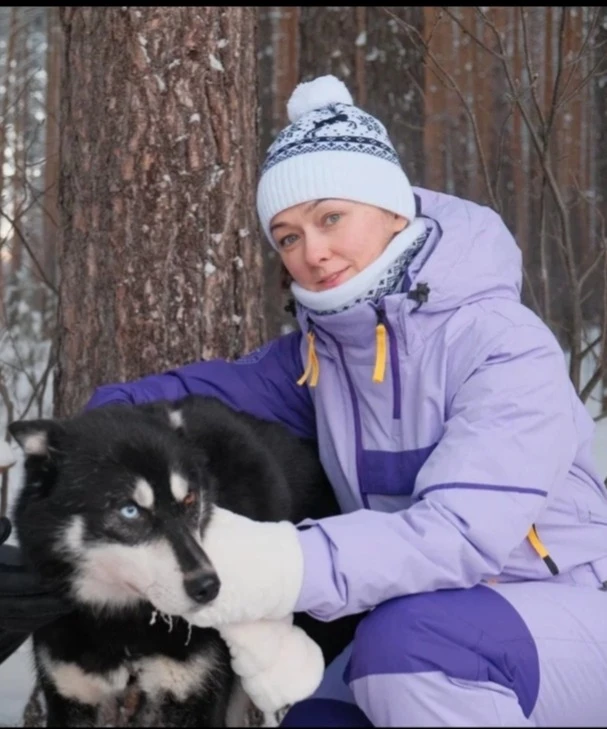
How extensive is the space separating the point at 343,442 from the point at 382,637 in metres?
0.71

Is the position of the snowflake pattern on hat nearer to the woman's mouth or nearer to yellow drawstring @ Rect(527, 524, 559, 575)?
the woman's mouth

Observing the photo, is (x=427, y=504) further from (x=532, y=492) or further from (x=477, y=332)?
(x=477, y=332)

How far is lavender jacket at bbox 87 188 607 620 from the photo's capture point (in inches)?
99.0

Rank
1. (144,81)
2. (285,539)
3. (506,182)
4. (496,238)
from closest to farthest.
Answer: (285,539), (496,238), (144,81), (506,182)

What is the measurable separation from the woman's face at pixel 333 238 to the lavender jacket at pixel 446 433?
0.11 meters

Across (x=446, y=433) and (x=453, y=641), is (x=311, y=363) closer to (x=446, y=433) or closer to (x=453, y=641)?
(x=446, y=433)

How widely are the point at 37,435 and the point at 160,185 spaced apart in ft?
3.94

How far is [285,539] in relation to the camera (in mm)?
2395

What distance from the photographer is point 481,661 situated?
254cm

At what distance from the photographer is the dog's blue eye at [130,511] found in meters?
2.78

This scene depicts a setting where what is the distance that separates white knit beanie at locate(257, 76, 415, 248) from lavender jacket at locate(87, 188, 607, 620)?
194mm

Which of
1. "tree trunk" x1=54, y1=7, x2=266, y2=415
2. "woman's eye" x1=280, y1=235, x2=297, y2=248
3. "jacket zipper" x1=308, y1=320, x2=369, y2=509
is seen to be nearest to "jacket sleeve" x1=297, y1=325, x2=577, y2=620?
"jacket zipper" x1=308, y1=320, x2=369, y2=509

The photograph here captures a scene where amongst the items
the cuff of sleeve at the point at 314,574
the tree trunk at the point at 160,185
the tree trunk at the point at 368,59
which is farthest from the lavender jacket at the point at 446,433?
the tree trunk at the point at 368,59

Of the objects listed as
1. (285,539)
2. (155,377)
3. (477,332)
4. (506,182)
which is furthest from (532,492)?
(506,182)
